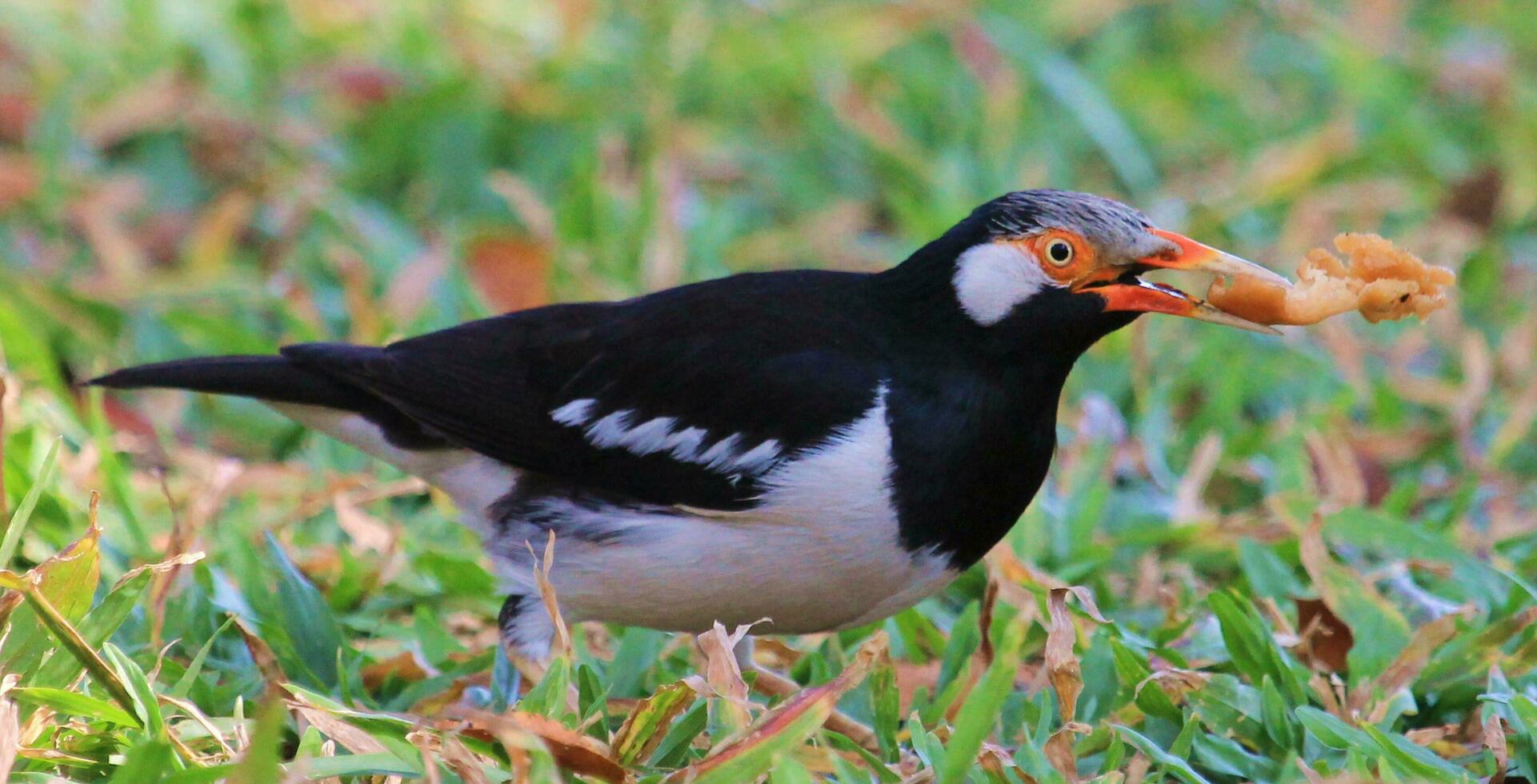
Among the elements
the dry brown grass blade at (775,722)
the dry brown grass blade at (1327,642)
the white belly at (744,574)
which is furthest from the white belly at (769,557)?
the dry brown grass blade at (1327,642)

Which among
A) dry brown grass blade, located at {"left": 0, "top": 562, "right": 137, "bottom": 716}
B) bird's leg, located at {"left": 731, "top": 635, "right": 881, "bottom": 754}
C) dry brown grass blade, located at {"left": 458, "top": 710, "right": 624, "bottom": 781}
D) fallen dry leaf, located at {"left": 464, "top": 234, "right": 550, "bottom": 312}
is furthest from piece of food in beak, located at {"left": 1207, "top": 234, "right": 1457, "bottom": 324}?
fallen dry leaf, located at {"left": 464, "top": 234, "right": 550, "bottom": 312}

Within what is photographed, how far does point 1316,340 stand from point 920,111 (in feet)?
6.52

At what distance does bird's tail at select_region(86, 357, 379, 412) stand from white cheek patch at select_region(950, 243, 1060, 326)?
1.30 meters

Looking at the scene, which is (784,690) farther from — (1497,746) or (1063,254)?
(1497,746)

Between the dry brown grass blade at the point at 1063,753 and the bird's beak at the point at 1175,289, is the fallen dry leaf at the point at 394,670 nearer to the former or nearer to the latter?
the dry brown grass blade at the point at 1063,753

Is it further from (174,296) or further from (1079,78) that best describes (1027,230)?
(1079,78)

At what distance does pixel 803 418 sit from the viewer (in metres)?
3.28

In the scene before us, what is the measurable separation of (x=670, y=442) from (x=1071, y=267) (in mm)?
816

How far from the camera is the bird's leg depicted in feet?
10.9

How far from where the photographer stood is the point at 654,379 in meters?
3.48

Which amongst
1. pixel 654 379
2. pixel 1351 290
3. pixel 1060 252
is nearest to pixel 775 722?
pixel 654 379

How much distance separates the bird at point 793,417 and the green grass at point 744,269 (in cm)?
23

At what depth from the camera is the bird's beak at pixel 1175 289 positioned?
318 centimetres

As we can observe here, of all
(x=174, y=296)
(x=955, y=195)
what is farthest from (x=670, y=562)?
(x=955, y=195)
